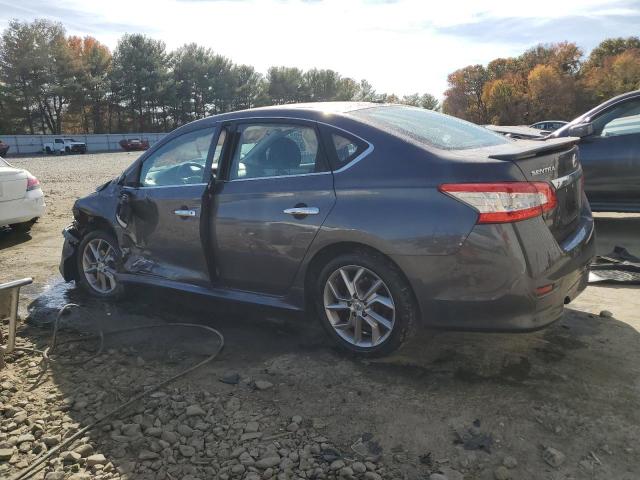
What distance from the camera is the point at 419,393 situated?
3.27 metres

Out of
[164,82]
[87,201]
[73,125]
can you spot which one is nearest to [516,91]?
[164,82]

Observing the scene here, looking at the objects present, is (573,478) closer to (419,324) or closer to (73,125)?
(419,324)

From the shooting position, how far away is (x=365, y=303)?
363cm

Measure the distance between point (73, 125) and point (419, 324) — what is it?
75570mm

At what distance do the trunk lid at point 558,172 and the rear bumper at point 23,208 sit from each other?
6.96 metres

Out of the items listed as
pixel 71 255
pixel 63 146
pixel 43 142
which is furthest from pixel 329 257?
pixel 43 142

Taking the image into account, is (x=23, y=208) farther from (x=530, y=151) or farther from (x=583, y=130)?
(x=583, y=130)

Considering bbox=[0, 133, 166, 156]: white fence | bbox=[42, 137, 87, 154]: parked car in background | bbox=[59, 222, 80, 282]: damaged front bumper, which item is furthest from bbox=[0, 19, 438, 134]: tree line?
bbox=[59, 222, 80, 282]: damaged front bumper

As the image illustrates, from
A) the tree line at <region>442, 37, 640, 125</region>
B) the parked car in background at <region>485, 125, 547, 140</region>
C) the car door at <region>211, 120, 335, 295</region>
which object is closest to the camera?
the car door at <region>211, 120, 335, 295</region>

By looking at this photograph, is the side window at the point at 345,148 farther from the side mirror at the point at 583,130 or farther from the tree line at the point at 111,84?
the tree line at the point at 111,84

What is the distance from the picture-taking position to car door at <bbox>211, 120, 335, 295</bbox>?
374cm

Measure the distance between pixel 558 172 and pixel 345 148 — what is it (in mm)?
1358

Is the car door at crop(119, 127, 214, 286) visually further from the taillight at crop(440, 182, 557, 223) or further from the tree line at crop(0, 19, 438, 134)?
the tree line at crop(0, 19, 438, 134)

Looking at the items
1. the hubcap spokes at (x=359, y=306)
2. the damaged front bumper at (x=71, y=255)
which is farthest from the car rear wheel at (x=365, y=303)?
the damaged front bumper at (x=71, y=255)
